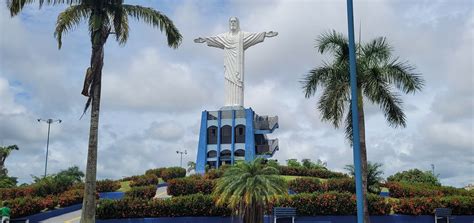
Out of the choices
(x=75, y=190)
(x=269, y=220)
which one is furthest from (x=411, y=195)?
(x=75, y=190)

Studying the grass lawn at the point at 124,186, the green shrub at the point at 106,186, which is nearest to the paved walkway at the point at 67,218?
the green shrub at the point at 106,186

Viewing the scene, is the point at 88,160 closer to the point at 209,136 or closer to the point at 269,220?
the point at 269,220

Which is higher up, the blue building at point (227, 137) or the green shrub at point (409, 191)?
the blue building at point (227, 137)

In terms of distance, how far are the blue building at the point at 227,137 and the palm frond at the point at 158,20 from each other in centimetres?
3894

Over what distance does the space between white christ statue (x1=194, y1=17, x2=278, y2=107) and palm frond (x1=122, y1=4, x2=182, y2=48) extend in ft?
125

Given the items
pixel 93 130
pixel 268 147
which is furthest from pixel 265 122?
pixel 93 130

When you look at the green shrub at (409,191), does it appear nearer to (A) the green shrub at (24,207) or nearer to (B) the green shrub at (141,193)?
(B) the green shrub at (141,193)

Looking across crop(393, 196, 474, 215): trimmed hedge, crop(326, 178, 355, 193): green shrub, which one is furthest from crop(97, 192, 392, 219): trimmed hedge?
crop(326, 178, 355, 193): green shrub

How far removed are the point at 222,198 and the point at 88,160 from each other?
237 inches

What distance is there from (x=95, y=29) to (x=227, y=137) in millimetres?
42699

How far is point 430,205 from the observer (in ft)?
90.6

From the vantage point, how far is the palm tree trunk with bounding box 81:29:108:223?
17.7m

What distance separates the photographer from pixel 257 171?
21.6 metres

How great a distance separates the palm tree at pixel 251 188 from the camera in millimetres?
21047
